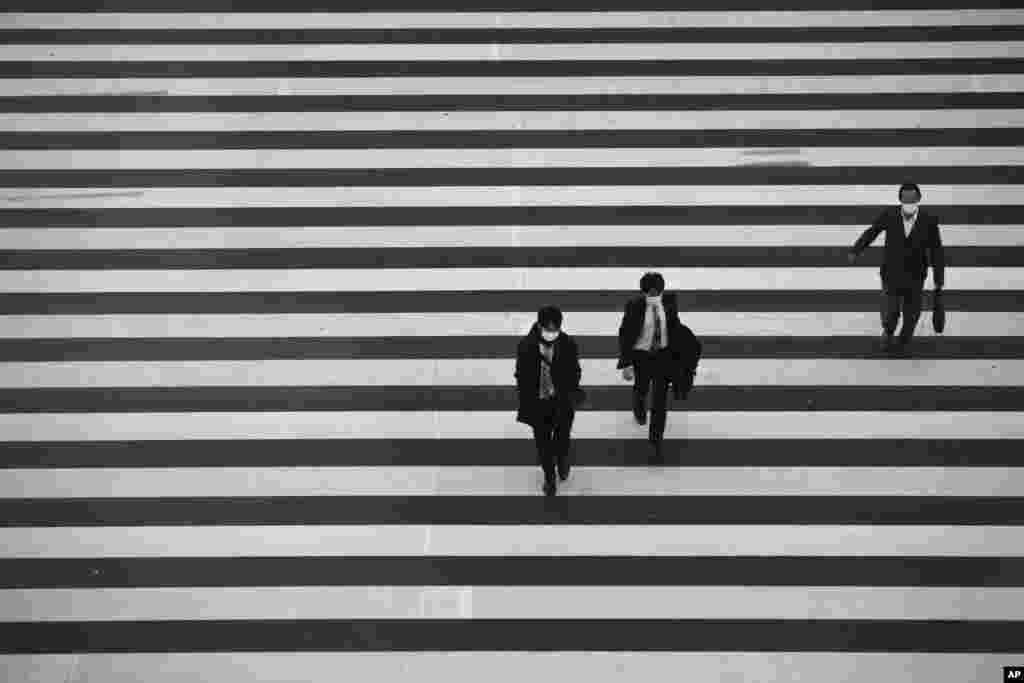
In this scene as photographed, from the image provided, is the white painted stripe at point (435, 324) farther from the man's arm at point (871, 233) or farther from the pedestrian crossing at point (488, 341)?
the man's arm at point (871, 233)

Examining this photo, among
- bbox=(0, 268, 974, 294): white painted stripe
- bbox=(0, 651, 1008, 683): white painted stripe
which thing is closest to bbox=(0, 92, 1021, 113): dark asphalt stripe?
bbox=(0, 268, 974, 294): white painted stripe

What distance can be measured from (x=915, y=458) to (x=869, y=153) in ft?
9.83

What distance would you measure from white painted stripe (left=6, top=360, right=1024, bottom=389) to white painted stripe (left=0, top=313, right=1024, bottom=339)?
26cm

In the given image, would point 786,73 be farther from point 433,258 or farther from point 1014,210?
point 433,258

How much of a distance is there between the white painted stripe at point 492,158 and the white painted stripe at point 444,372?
176cm

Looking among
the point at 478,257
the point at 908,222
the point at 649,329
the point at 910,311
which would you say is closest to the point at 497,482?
the point at 649,329

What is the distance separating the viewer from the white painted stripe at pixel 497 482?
732 centimetres

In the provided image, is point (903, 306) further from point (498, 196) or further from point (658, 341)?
point (498, 196)

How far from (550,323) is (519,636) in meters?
1.69

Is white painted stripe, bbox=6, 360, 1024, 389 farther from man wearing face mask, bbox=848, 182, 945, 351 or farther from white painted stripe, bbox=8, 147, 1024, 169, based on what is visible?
white painted stripe, bbox=8, 147, 1024, 169

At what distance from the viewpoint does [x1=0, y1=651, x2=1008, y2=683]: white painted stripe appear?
639 cm

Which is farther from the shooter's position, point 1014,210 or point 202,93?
point 202,93

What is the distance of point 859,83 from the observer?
10008mm

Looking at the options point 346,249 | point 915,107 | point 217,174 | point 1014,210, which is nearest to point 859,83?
point 915,107
